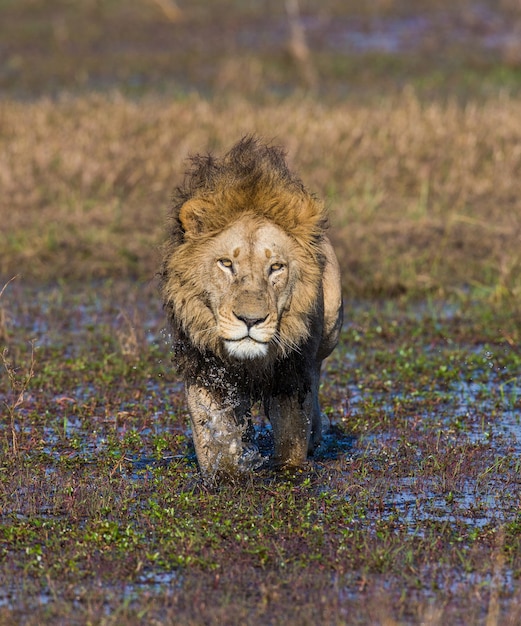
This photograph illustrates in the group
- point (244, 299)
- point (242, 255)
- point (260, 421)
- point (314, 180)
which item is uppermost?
point (242, 255)

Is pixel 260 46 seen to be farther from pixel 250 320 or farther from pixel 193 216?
pixel 250 320

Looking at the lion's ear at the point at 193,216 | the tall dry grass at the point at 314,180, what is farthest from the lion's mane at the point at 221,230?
the tall dry grass at the point at 314,180

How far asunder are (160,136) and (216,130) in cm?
72

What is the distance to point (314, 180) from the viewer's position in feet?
41.9

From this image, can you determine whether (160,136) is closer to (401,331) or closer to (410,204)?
(410,204)

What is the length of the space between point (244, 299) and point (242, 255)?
0.86 feet

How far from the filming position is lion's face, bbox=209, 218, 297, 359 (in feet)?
16.6

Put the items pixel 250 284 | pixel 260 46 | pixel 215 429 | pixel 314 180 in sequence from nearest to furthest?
pixel 250 284 < pixel 215 429 < pixel 314 180 < pixel 260 46

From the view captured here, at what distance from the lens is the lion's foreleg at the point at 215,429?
5.70 meters

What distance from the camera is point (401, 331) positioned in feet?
29.9

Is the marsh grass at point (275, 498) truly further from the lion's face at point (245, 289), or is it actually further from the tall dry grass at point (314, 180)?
the tall dry grass at point (314, 180)

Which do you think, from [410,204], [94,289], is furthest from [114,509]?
[410,204]

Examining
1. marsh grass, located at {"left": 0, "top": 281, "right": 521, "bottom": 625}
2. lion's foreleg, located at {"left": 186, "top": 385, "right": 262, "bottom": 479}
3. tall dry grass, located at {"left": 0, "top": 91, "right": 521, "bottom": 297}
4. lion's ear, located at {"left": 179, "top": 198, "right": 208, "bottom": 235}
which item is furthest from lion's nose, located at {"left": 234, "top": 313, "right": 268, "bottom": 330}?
tall dry grass, located at {"left": 0, "top": 91, "right": 521, "bottom": 297}

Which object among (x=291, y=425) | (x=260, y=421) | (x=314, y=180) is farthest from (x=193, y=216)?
(x=314, y=180)
